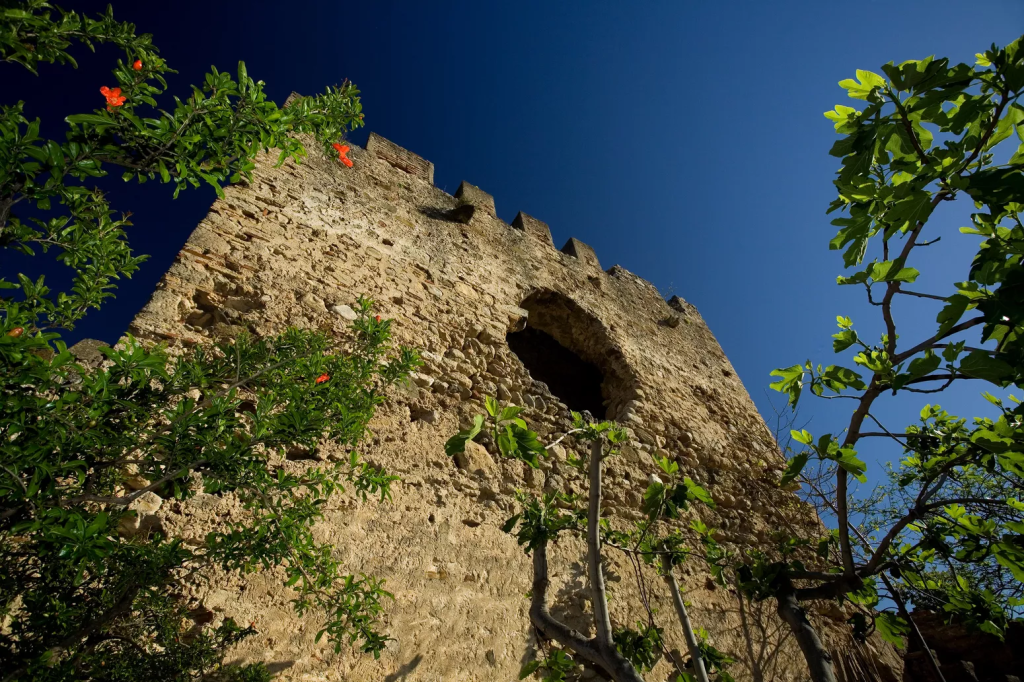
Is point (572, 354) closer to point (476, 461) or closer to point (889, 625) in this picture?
point (476, 461)

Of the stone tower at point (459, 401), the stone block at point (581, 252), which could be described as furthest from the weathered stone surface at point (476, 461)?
the stone block at point (581, 252)

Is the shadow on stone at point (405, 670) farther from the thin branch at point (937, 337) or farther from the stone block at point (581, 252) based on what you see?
the stone block at point (581, 252)

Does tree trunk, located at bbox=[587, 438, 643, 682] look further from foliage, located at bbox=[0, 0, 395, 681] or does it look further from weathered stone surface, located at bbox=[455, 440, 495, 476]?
weathered stone surface, located at bbox=[455, 440, 495, 476]

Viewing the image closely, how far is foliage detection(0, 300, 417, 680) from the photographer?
3.99 feet

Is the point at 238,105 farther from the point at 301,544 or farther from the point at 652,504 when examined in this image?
the point at 652,504

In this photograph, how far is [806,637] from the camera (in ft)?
6.39

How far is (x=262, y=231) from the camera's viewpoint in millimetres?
3488

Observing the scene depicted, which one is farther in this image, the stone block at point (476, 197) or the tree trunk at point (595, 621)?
the stone block at point (476, 197)

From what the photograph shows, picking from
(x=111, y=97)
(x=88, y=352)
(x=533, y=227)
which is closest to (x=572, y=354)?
(x=533, y=227)

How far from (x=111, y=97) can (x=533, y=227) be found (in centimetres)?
511

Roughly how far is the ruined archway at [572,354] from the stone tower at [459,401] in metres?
0.02

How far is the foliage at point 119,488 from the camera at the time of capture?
1.22 m

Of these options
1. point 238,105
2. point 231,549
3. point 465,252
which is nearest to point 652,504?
point 231,549

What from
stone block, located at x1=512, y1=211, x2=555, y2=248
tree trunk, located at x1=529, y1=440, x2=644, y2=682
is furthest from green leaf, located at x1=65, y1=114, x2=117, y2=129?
stone block, located at x1=512, y1=211, x2=555, y2=248
